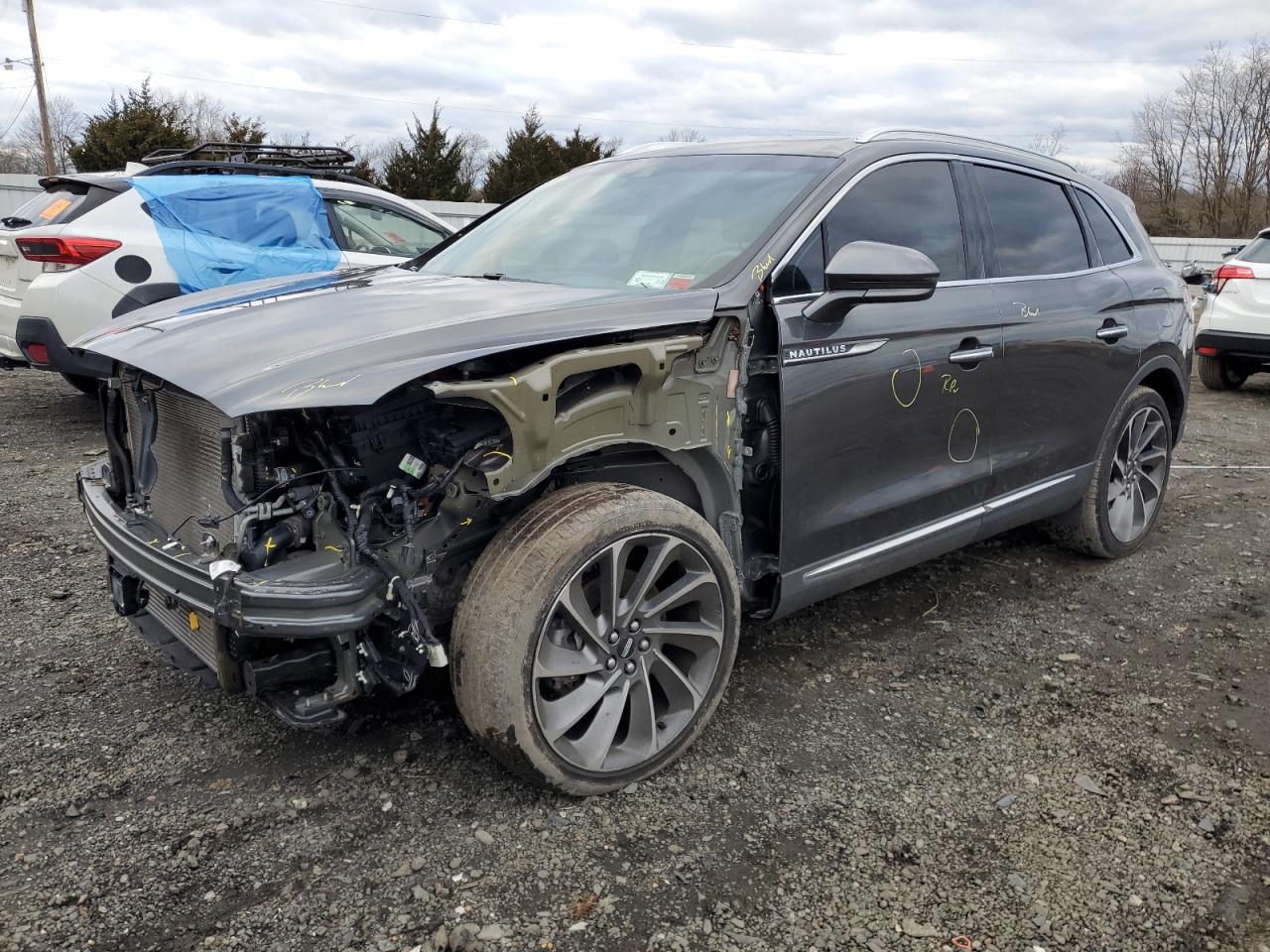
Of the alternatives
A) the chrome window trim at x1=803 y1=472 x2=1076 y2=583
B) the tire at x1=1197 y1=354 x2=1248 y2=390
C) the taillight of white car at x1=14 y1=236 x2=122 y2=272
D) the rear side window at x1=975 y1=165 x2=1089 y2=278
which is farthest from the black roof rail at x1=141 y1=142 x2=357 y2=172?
the tire at x1=1197 y1=354 x2=1248 y2=390

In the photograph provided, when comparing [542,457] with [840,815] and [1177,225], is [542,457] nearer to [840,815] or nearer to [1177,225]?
[840,815]

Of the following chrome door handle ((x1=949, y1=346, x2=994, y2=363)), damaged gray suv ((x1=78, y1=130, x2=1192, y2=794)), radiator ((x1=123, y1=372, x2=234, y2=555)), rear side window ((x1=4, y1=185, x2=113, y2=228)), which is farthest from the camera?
rear side window ((x1=4, y1=185, x2=113, y2=228))

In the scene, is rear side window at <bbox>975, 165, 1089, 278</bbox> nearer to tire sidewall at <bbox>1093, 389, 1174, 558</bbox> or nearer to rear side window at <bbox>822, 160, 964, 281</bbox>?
rear side window at <bbox>822, 160, 964, 281</bbox>

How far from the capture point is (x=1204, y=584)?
4.46 m

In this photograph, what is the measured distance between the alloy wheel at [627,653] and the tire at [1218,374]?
370 inches

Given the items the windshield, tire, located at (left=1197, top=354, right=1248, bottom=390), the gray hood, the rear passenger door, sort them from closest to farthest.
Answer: the gray hood
the windshield
the rear passenger door
tire, located at (left=1197, top=354, right=1248, bottom=390)

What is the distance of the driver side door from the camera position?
2982mm

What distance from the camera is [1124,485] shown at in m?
4.68

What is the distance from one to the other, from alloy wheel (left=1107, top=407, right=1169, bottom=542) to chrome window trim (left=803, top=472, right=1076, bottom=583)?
52 centimetres

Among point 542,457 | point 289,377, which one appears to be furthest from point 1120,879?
point 289,377

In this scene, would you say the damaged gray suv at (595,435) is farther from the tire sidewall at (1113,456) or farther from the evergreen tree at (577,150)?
the evergreen tree at (577,150)

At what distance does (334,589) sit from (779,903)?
1.25 m

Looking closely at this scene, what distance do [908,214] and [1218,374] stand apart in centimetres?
852

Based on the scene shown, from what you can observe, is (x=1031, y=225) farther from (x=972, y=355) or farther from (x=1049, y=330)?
(x=972, y=355)
